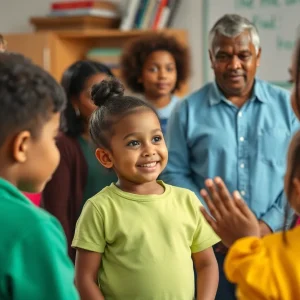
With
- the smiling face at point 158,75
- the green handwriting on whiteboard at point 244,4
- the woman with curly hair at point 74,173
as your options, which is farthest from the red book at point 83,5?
the woman with curly hair at point 74,173

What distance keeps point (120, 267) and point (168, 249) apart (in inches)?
5.3

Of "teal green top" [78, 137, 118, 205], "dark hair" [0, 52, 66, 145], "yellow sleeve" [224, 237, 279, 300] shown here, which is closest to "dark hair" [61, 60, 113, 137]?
"teal green top" [78, 137, 118, 205]

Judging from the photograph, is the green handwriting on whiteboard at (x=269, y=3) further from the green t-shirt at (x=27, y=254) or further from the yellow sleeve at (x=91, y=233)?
the green t-shirt at (x=27, y=254)

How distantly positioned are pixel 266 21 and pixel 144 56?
167cm

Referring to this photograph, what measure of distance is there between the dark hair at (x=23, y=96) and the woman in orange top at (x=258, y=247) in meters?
0.36

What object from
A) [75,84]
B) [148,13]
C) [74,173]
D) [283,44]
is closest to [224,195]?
[74,173]

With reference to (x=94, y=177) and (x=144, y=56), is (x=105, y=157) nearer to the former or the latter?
(x=94, y=177)

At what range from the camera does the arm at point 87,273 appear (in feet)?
5.82

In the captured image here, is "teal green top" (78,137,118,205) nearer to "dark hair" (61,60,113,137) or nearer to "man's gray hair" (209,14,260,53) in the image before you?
"dark hair" (61,60,113,137)

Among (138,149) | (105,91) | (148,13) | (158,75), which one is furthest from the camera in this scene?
(148,13)

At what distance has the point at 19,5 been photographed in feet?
17.5

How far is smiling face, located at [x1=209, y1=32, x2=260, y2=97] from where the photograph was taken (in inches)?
95.7

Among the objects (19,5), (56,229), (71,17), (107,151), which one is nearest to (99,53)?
(71,17)

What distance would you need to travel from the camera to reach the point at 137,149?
1.87 meters
